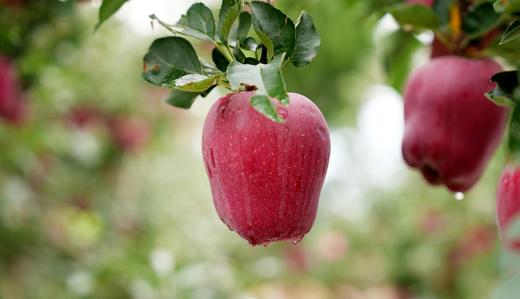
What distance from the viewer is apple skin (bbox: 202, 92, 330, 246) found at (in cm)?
68

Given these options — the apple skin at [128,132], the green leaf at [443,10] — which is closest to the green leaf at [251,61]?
the green leaf at [443,10]

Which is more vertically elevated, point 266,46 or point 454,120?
point 266,46

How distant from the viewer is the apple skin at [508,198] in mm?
734

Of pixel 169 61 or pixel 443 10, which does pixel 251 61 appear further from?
pixel 443 10

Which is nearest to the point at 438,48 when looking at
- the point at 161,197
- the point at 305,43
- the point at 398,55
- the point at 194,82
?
the point at 398,55

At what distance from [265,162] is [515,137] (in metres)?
0.20

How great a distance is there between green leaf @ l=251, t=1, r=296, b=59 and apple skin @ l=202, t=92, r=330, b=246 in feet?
0.16

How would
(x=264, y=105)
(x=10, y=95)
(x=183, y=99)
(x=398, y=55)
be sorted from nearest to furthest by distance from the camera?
1. (x=264, y=105)
2. (x=183, y=99)
3. (x=398, y=55)
4. (x=10, y=95)

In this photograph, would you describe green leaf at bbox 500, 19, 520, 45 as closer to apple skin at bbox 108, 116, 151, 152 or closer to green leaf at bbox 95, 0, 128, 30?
green leaf at bbox 95, 0, 128, 30

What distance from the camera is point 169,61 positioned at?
73 cm

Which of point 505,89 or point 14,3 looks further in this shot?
point 14,3

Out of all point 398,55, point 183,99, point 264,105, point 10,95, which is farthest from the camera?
point 10,95

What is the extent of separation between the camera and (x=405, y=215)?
3107 millimetres

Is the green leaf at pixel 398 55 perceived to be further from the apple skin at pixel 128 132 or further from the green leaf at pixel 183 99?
the apple skin at pixel 128 132
